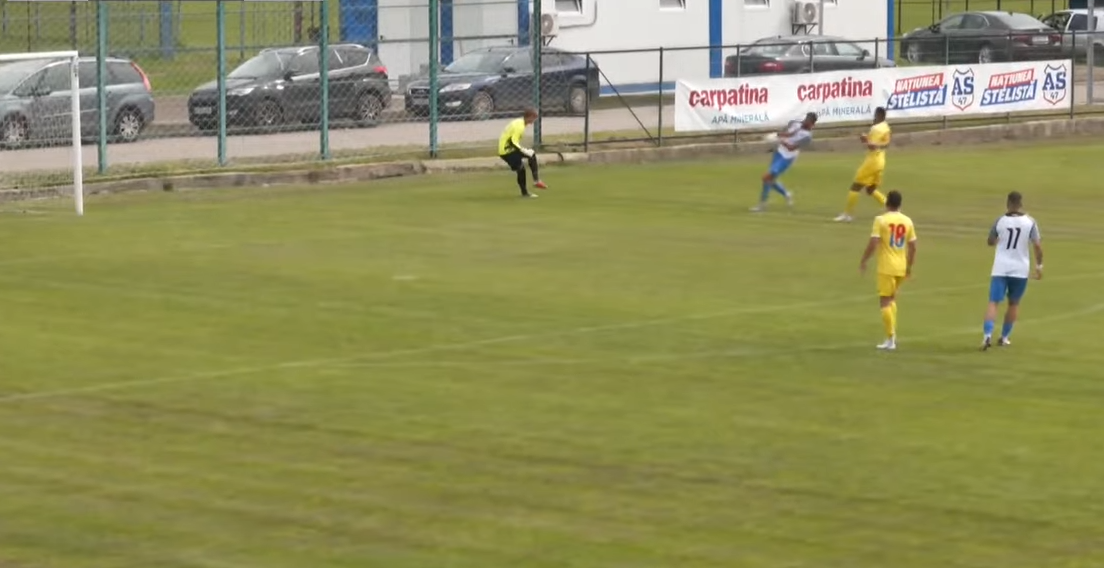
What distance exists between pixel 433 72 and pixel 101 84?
6331mm

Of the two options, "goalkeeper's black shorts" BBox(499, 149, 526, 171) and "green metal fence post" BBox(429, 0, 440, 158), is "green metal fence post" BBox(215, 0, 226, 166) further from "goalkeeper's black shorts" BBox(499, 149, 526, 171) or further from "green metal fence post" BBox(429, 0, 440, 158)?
"goalkeeper's black shorts" BBox(499, 149, 526, 171)

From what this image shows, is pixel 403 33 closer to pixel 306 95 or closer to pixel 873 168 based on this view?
Result: pixel 306 95

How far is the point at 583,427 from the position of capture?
15812 mm

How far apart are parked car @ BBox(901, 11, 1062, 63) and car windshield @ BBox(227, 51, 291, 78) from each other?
15258 millimetres

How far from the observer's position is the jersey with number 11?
63.0 feet

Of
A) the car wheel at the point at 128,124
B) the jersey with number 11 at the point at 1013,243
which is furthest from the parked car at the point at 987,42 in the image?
the jersey with number 11 at the point at 1013,243

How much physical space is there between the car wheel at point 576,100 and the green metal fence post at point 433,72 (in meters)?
4.68

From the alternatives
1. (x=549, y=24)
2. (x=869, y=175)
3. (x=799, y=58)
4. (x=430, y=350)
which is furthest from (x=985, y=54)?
(x=430, y=350)

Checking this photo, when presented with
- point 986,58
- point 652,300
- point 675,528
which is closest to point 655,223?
point 652,300

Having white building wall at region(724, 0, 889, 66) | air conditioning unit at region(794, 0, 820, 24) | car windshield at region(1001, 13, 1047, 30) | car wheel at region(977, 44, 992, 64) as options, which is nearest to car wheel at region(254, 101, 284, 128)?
white building wall at region(724, 0, 889, 66)

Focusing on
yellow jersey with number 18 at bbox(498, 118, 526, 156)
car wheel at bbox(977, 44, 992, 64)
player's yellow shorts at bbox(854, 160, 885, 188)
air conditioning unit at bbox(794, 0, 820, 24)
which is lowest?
player's yellow shorts at bbox(854, 160, 885, 188)

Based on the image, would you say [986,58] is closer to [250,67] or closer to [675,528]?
[250,67]

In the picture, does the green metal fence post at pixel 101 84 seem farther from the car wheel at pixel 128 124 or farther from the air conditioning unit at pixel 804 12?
the air conditioning unit at pixel 804 12

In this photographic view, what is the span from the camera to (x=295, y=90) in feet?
123
